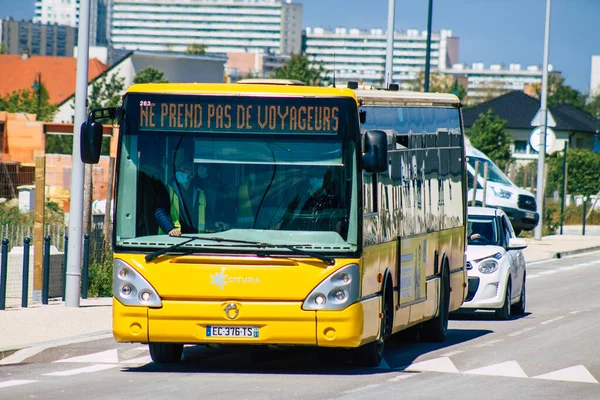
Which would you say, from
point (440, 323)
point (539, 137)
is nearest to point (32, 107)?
point (539, 137)

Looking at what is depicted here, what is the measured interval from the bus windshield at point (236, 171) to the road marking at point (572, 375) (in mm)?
2407

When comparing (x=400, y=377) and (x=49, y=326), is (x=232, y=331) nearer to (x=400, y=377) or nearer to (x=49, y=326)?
(x=400, y=377)

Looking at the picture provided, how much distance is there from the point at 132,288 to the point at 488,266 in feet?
27.9

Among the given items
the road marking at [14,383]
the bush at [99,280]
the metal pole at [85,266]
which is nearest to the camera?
the road marking at [14,383]

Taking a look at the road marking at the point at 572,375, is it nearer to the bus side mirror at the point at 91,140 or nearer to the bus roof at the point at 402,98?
the bus roof at the point at 402,98

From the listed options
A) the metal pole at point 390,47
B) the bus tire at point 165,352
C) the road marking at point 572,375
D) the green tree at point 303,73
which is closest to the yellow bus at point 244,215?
the bus tire at point 165,352

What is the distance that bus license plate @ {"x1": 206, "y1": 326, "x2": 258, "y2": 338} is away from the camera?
1162 cm

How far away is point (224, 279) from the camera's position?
38.1 feet

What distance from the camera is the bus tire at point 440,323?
1580cm

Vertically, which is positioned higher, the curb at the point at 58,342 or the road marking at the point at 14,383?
the road marking at the point at 14,383

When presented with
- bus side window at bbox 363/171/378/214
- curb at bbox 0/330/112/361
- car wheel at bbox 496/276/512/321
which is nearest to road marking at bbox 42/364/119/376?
curb at bbox 0/330/112/361

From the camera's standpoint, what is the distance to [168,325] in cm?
1167

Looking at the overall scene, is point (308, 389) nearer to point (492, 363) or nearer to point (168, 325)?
point (168, 325)

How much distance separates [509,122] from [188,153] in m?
97.4
